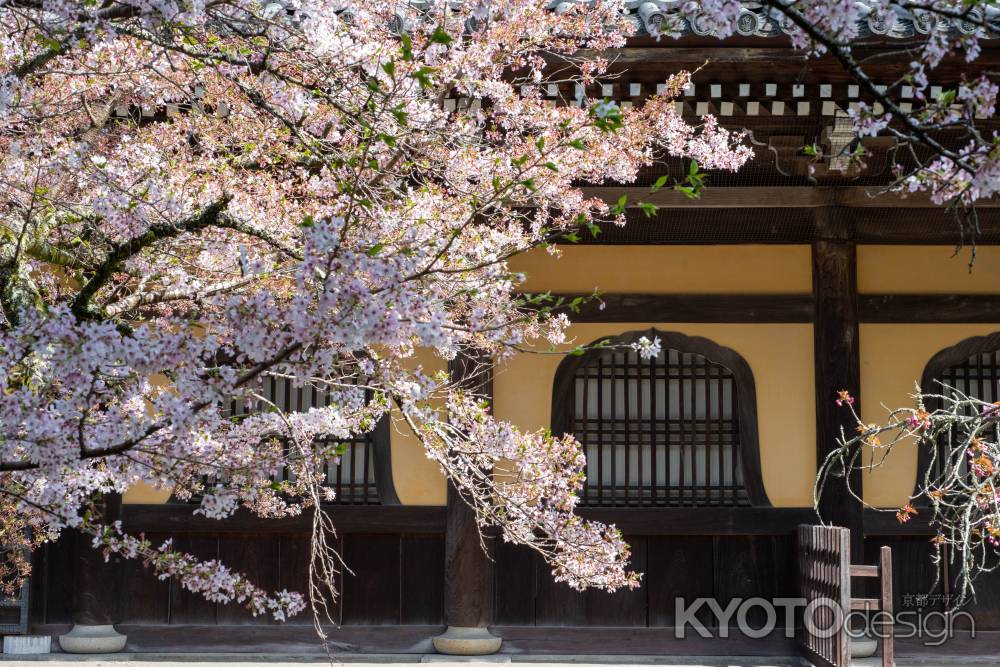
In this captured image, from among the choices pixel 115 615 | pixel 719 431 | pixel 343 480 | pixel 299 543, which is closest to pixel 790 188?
pixel 719 431

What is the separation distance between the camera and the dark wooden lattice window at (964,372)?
7984 mm

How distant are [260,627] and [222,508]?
4268 mm

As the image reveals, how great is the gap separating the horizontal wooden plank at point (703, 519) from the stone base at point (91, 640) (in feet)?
11.2

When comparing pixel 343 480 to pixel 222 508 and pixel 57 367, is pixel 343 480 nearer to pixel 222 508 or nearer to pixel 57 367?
pixel 222 508

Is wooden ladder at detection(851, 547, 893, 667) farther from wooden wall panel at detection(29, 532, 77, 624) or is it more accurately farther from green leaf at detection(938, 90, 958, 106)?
wooden wall panel at detection(29, 532, 77, 624)

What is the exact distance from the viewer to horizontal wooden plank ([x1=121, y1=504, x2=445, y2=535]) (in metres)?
7.79

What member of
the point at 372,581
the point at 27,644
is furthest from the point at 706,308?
the point at 27,644

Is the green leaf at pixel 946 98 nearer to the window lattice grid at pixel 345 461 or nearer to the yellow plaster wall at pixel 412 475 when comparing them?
the yellow plaster wall at pixel 412 475

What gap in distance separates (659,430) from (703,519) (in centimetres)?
71

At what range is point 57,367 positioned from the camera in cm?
306

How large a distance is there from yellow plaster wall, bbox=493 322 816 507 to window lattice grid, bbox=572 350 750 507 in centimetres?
20

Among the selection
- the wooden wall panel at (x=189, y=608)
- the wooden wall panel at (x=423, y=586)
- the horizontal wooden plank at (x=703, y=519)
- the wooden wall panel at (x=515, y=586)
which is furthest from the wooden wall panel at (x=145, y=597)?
the horizontal wooden plank at (x=703, y=519)

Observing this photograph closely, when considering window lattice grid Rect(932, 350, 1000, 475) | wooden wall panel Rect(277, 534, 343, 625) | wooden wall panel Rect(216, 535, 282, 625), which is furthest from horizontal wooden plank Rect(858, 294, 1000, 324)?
wooden wall panel Rect(216, 535, 282, 625)

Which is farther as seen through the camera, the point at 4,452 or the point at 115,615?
the point at 115,615
